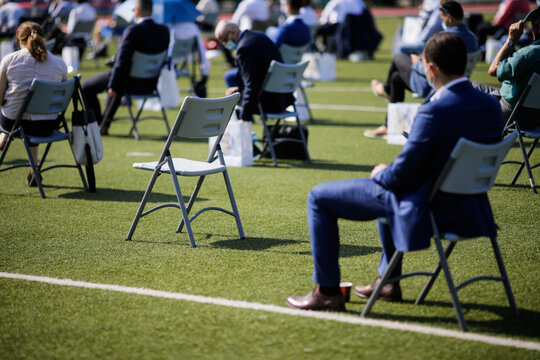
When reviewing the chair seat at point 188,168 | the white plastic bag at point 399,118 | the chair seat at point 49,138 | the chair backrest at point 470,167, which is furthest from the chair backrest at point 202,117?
the white plastic bag at point 399,118

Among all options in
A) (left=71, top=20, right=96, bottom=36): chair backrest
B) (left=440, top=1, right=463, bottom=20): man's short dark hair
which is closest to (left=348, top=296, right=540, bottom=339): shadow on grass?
(left=440, top=1, right=463, bottom=20): man's short dark hair

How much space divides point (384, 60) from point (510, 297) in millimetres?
17830

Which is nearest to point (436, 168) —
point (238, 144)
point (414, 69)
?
point (238, 144)

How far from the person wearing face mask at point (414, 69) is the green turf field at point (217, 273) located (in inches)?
59.1

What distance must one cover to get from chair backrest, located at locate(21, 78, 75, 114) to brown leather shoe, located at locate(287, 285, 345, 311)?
3841 mm

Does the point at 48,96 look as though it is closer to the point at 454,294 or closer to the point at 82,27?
the point at 454,294

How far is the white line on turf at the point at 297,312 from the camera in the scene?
3.75m

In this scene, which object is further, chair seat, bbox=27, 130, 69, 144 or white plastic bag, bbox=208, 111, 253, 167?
white plastic bag, bbox=208, 111, 253, 167

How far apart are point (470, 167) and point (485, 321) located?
92 cm

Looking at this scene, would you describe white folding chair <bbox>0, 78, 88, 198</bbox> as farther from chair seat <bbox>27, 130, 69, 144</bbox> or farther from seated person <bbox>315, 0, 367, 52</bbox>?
seated person <bbox>315, 0, 367, 52</bbox>

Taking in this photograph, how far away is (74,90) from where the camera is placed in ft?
23.9

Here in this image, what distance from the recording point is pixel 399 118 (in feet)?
31.2

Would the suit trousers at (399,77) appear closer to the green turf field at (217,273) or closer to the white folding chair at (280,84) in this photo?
the white folding chair at (280,84)

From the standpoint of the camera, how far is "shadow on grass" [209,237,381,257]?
5.38 m
